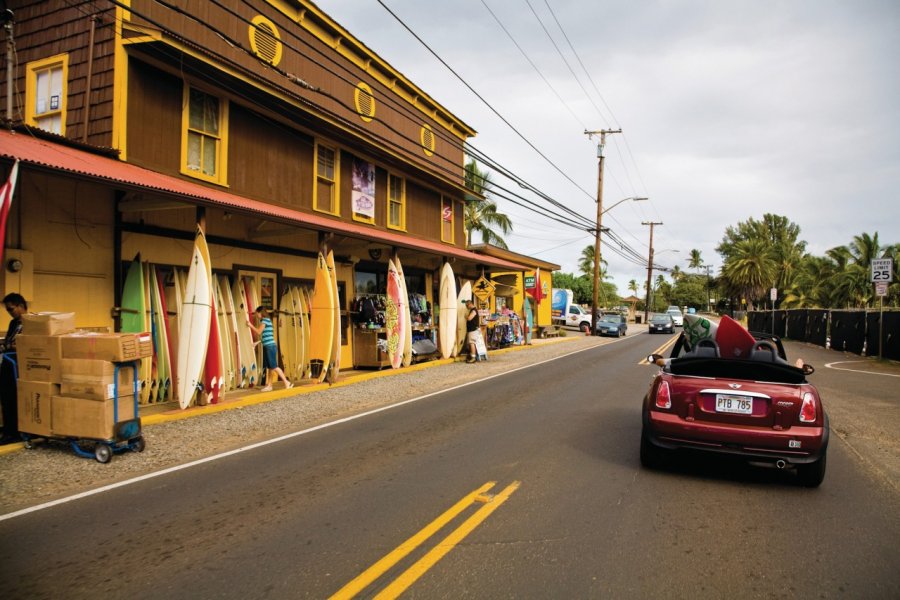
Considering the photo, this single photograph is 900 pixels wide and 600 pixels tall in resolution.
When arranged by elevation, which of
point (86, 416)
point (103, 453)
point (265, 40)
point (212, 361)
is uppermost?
point (265, 40)

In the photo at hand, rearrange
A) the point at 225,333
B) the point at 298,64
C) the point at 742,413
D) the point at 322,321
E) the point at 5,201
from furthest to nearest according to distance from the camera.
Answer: the point at 298,64 → the point at 322,321 → the point at 225,333 → the point at 5,201 → the point at 742,413

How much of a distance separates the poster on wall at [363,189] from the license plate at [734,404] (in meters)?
12.5

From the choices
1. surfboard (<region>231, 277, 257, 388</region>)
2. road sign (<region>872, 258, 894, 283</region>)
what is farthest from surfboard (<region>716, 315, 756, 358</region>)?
road sign (<region>872, 258, 894, 283</region>)

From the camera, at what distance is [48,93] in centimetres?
1080

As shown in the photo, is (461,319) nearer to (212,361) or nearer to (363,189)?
(363,189)

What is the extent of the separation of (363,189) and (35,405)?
11.1 m

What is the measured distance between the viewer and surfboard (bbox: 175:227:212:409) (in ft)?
28.8

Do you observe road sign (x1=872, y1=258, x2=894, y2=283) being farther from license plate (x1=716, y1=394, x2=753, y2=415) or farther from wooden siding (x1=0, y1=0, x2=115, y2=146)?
wooden siding (x1=0, y1=0, x2=115, y2=146)

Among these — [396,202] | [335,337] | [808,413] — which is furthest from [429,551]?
[396,202]

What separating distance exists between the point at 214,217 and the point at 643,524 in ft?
32.2

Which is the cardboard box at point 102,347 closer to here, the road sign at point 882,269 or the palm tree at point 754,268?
the road sign at point 882,269

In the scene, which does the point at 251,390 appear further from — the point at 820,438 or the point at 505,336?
the point at 505,336

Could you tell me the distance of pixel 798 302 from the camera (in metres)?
49.5

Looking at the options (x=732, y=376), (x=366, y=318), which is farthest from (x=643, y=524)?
(x=366, y=318)
